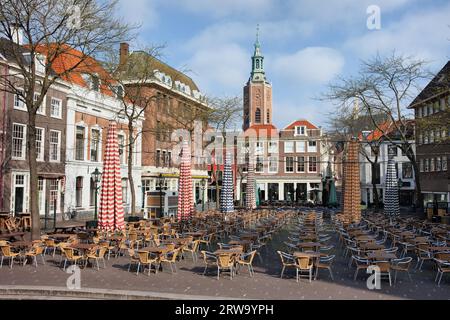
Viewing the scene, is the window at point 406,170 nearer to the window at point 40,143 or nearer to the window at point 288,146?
the window at point 288,146

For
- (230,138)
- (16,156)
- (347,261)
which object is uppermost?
(230,138)

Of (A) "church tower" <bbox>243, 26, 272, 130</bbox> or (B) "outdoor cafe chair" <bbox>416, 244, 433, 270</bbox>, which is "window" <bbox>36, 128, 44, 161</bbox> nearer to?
(B) "outdoor cafe chair" <bbox>416, 244, 433, 270</bbox>

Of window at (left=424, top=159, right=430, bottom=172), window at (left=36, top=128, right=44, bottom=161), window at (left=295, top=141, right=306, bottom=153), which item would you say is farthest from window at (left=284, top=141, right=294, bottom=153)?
window at (left=36, top=128, right=44, bottom=161)

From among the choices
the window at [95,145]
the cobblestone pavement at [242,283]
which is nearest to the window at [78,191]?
the window at [95,145]

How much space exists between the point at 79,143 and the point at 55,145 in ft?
10.0

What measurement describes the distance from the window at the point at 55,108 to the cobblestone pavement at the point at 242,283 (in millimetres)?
20240

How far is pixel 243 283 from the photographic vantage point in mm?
12008

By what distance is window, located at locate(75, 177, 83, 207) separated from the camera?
1394 inches

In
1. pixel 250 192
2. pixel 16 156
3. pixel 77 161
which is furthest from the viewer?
pixel 250 192

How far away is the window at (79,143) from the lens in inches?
1404

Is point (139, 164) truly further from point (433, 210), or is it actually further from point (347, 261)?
point (347, 261)

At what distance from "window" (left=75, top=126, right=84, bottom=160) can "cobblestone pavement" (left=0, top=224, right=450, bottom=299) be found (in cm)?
2223
